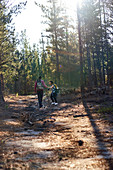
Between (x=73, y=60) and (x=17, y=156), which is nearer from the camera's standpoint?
(x=17, y=156)

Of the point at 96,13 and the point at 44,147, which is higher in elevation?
the point at 96,13

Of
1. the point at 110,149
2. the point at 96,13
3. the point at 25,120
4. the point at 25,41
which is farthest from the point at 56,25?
the point at 110,149

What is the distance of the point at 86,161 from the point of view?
4.08m

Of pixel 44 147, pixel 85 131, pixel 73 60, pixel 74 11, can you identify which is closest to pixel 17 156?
pixel 44 147

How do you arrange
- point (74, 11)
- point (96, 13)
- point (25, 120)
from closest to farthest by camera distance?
1. point (25, 120)
2. point (74, 11)
3. point (96, 13)

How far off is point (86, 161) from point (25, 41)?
4548 cm

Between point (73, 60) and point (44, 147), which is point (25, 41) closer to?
point (73, 60)

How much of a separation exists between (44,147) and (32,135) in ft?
4.99

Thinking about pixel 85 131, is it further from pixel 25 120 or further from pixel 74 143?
pixel 25 120

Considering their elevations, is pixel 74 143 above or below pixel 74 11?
below

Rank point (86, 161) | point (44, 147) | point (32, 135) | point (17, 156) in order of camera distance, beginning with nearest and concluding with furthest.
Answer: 1. point (86, 161)
2. point (17, 156)
3. point (44, 147)
4. point (32, 135)

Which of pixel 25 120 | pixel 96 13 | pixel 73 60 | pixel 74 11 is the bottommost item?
pixel 25 120

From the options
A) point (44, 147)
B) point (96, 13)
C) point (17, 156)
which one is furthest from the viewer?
point (96, 13)

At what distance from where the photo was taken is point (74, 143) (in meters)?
5.58
